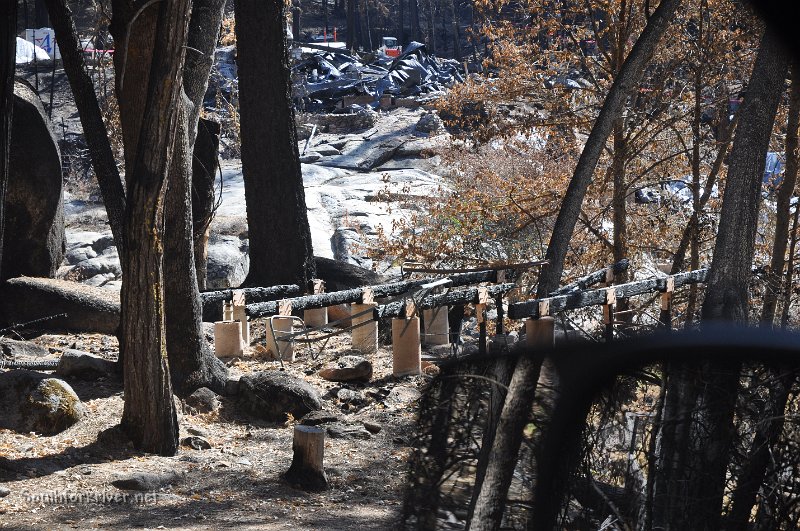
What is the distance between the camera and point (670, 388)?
125cm

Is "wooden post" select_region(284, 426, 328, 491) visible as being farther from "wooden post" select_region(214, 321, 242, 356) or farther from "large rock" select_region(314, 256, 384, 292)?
"large rock" select_region(314, 256, 384, 292)

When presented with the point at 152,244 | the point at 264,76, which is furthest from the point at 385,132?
the point at 152,244

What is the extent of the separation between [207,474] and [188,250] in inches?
83.0

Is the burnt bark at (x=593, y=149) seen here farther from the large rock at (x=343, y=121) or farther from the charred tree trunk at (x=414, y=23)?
the charred tree trunk at (x=414, y=23)

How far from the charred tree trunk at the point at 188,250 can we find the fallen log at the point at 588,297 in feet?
8.96

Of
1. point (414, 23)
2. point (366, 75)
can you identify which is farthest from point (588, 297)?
point (414, 23)

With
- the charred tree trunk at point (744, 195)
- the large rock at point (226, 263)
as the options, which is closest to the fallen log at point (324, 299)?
the charred tree trunk at point (744, 195)

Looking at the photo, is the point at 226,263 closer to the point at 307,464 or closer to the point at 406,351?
the point at 406,351

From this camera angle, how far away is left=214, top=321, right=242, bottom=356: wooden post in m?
8.69

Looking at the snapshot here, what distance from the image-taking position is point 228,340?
875cm

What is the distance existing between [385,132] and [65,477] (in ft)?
76.0

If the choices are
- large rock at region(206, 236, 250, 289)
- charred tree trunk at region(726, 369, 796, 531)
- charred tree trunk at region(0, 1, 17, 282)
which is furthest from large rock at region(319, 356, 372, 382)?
charred tree trunk at region(726, 369, 796, 531)

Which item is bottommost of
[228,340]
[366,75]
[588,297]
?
[228,340]

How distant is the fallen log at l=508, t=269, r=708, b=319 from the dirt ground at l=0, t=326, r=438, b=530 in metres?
1.40
